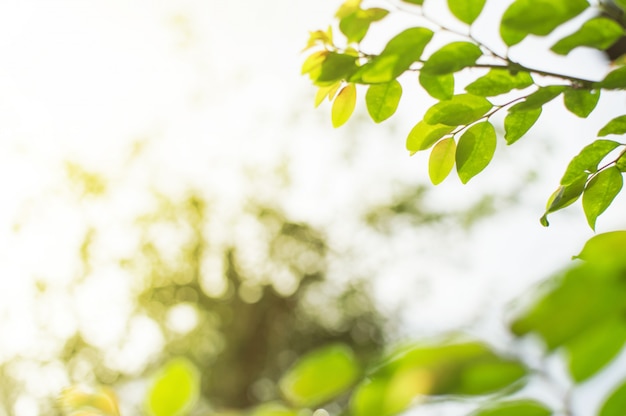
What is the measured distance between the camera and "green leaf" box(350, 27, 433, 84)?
2.61 ft

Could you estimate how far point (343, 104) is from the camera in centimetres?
98

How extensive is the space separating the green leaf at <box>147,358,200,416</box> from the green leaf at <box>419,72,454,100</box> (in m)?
0.61

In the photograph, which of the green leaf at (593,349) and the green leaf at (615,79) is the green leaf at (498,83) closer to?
the green leaf at (615,79)

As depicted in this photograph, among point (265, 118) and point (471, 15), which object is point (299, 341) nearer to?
point (265, 118)

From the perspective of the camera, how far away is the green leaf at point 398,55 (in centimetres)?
80

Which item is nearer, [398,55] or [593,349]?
[593,349]

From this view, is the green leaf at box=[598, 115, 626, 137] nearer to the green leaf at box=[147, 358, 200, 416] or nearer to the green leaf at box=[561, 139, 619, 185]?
the green leaf at box=[561, 139, 619, 185]

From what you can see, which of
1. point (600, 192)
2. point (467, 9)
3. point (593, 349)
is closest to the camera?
point (593, 349)

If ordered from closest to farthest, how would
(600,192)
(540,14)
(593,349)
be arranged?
(593,349)
(540,14)
(600,192)

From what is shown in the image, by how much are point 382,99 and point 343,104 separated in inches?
3.4

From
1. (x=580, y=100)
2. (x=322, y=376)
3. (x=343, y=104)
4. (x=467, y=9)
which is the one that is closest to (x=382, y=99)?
(x=343, y=104)

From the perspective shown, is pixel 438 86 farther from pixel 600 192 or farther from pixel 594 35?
pixel 600 192

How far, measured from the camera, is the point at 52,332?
38.9 feet

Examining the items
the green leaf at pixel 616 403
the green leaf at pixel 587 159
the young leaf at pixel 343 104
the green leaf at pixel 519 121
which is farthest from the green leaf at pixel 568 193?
the green leaf at pixel 616 403
